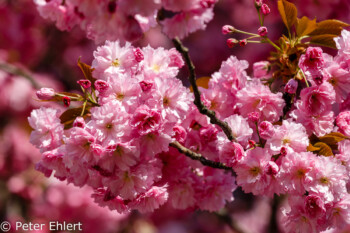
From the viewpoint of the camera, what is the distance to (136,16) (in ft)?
3.46

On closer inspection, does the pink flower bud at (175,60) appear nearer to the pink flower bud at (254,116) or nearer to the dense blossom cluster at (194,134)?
the dense blossom cluster at (194,134)

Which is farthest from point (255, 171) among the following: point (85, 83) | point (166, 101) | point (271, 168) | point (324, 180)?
point (85, 83)

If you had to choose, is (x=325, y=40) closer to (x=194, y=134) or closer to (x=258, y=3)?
(x=258, y=3)

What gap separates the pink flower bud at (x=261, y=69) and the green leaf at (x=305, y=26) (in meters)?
0.17

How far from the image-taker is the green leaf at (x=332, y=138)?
128 centimetres

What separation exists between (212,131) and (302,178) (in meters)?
0.28

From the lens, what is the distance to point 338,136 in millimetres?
1286

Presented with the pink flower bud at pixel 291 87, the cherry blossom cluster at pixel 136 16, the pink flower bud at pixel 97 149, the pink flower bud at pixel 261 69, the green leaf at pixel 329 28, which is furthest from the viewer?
the pink flower bud at pixel 261 69

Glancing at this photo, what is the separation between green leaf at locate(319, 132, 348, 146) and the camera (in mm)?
1277

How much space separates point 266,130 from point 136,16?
444 mm

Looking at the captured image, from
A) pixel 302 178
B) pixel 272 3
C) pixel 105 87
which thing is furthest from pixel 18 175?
pixel 302 178

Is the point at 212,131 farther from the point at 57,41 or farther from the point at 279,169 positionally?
the point at 57,41

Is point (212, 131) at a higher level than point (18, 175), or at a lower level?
higher

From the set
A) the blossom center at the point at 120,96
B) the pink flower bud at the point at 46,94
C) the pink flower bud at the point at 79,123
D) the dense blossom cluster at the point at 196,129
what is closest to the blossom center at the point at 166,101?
the dense blossom cluster at the point at 196,129
